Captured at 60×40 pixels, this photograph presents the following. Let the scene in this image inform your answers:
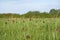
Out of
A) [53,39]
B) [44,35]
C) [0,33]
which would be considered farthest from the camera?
[0,33]

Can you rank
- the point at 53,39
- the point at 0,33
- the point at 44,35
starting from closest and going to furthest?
1. the point at 53,39
2. the point at 44,35
3. the point at 0,33

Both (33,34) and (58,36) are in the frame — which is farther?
(33,34)

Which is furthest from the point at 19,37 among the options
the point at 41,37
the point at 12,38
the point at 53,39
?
the point at 53,39

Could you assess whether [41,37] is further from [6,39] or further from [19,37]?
[6,39]

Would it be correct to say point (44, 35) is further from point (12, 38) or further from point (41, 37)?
point (12, 38)

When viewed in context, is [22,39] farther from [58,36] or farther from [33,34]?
[58,36]

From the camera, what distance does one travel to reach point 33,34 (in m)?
3.76

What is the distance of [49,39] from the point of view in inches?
131

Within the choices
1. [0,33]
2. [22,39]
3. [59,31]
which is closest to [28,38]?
[22,39]

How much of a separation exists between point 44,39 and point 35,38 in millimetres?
183

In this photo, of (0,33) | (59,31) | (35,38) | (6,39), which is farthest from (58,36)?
(0,33)

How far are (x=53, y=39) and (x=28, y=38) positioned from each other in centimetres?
42

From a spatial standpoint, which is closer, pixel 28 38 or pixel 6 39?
pixel 28 38

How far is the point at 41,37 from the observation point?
347cm
